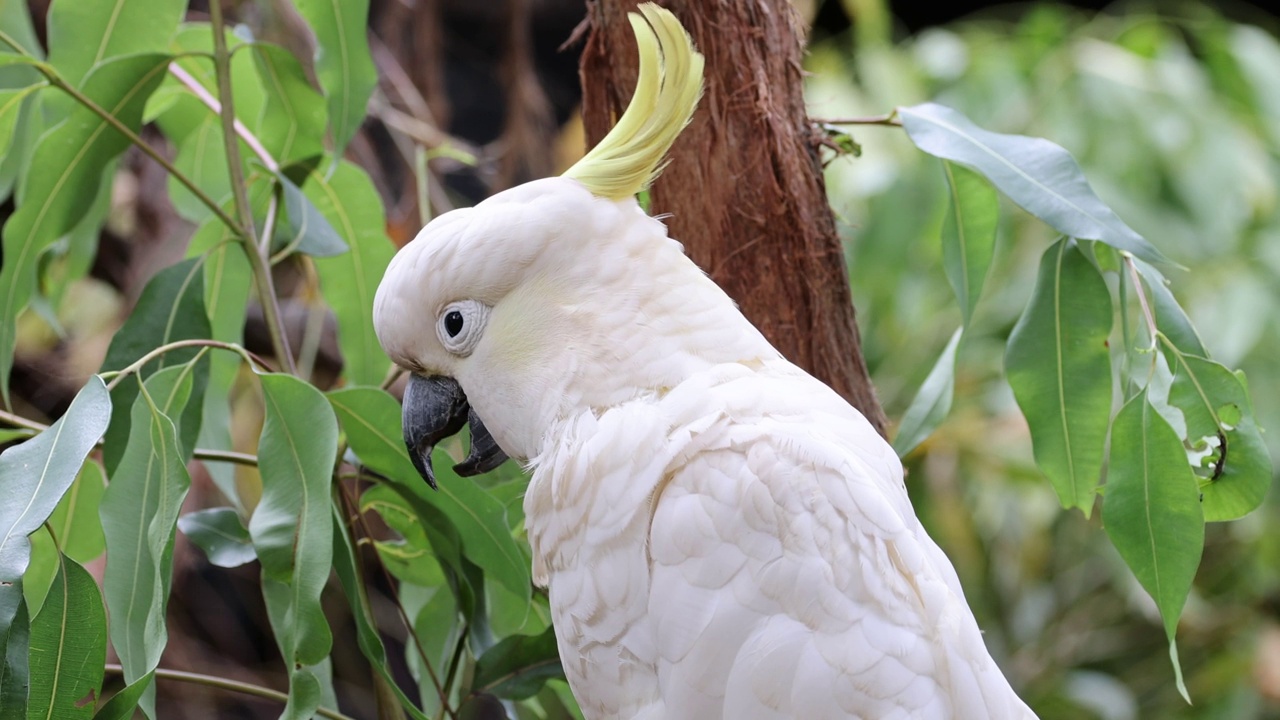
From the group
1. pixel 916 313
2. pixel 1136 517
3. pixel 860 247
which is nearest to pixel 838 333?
pixel 1136 517

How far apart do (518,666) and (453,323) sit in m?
0.41

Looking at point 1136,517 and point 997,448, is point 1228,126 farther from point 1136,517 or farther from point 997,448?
point 1136,517

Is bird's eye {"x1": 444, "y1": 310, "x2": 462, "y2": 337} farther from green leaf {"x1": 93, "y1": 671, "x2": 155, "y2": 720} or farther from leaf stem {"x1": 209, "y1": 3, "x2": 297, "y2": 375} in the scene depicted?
green leaf {"x1": 93, "y1": 671, "x2": 155, "y2": 720}

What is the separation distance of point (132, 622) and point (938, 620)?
77cm

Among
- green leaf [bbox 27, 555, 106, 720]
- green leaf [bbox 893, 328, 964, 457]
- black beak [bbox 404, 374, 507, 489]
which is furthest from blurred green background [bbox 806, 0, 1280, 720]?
green leaf [bbox 27, 555, 106, 720]

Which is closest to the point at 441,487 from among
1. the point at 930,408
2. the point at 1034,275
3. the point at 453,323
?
the point at 453,323

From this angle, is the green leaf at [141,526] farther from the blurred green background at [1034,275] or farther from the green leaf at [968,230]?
the blurred green background at [1034,275]

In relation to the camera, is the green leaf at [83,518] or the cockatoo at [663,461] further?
the green leaf at [83,518]

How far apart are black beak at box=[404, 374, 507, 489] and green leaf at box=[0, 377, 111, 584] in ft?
0.99

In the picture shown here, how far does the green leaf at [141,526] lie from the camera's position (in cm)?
98

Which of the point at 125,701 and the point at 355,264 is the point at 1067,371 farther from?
the point at 125,701

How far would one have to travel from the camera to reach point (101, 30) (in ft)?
4.24

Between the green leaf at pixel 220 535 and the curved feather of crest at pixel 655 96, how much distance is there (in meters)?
0.57

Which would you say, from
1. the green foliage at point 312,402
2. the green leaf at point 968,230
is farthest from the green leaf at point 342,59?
the green leaf at point 968,230
